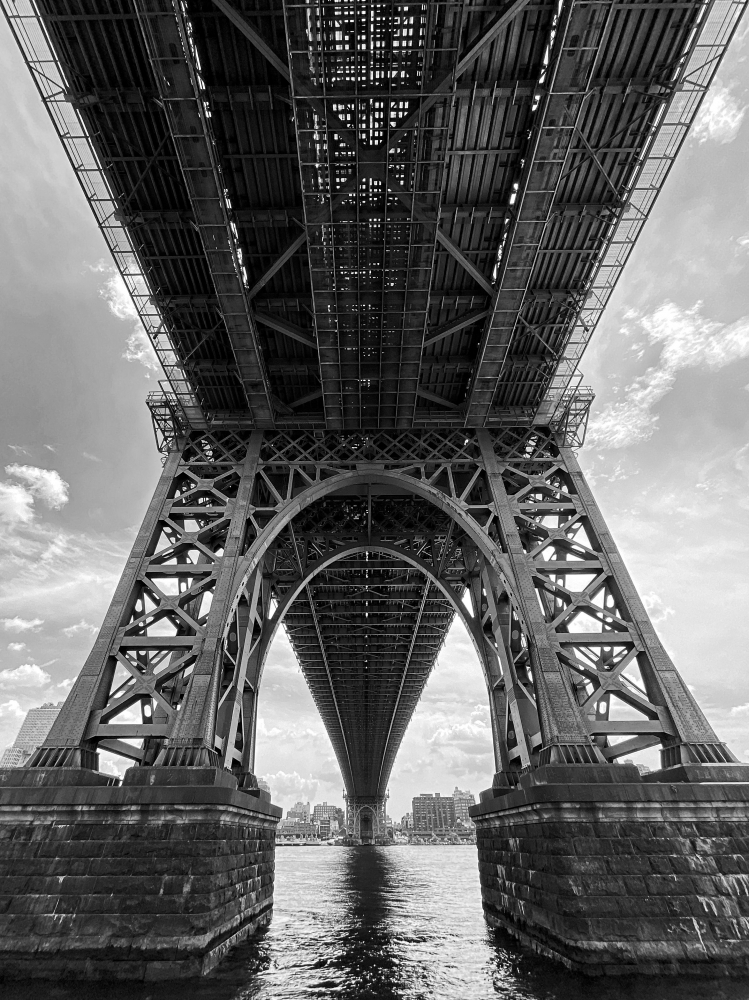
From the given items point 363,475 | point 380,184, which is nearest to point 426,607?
point 363,475

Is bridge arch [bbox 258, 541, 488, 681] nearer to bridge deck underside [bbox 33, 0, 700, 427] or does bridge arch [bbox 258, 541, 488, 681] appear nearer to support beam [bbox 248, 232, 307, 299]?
bridge deck underside [bbox 33, 0, 700, 427]

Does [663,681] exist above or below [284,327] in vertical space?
below

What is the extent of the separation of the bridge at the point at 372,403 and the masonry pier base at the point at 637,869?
0.18 ft

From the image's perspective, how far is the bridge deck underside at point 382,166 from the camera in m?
12.4

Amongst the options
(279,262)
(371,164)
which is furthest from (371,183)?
(279,262)

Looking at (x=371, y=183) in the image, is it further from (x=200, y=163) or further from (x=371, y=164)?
(x=200, y=163)

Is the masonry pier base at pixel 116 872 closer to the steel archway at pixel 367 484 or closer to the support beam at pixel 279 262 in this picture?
the steel archway at pixel 367 484

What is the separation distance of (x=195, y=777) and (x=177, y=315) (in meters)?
14.1

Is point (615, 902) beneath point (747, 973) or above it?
above

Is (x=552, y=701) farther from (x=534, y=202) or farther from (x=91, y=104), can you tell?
(x=91, y=104)

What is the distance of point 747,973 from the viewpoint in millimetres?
9656

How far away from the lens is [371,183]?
14.8m

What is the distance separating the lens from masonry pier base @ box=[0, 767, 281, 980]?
10.2 metres

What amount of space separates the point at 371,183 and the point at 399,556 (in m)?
15.3
